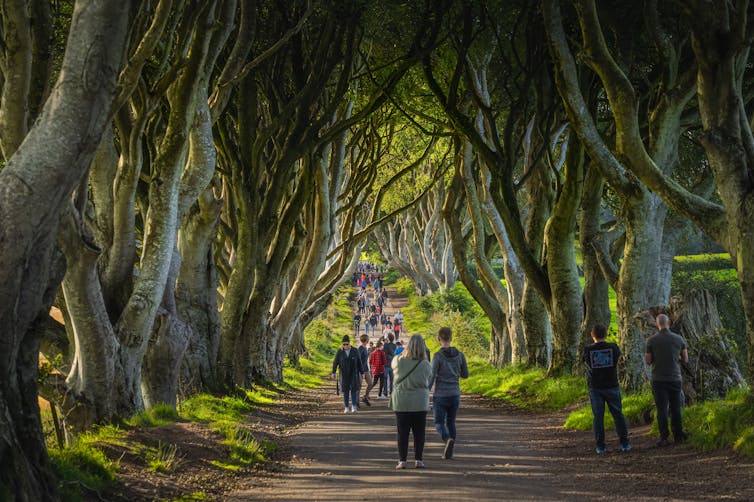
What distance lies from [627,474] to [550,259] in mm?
7964

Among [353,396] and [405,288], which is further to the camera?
[405,288]

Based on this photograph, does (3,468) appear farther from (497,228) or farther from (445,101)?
(497,228)

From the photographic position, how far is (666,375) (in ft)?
34.1

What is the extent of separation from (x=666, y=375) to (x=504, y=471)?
2.29 metres

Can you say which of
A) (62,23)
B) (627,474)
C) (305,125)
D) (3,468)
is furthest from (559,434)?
(62,23)

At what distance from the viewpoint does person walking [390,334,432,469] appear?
9594 mm

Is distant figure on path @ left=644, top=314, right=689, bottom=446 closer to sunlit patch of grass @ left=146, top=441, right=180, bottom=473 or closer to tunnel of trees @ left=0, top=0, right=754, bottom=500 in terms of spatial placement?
tunnel of trees @ left=0, top=0, right=754, bottom=500

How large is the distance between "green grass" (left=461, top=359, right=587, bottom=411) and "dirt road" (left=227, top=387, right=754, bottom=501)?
9.66ft

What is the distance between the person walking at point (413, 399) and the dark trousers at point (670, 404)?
110 inches

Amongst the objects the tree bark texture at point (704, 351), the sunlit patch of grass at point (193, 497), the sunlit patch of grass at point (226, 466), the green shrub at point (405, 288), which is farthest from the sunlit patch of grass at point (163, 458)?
the green shrub at point (405, 288)

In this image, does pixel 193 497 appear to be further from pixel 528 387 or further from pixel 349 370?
pixel 528 387

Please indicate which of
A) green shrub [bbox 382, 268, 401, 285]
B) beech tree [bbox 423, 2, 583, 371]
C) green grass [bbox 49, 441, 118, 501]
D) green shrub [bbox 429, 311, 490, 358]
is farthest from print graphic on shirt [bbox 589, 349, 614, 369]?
green shrub [bbox 382, 268, 401, 285]

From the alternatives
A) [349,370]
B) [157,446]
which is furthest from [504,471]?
Result: [349,370]

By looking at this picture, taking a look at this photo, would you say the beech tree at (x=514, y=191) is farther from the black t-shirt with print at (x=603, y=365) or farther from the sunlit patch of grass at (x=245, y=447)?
the sunlit patch of grass at (x=245, y=447)
